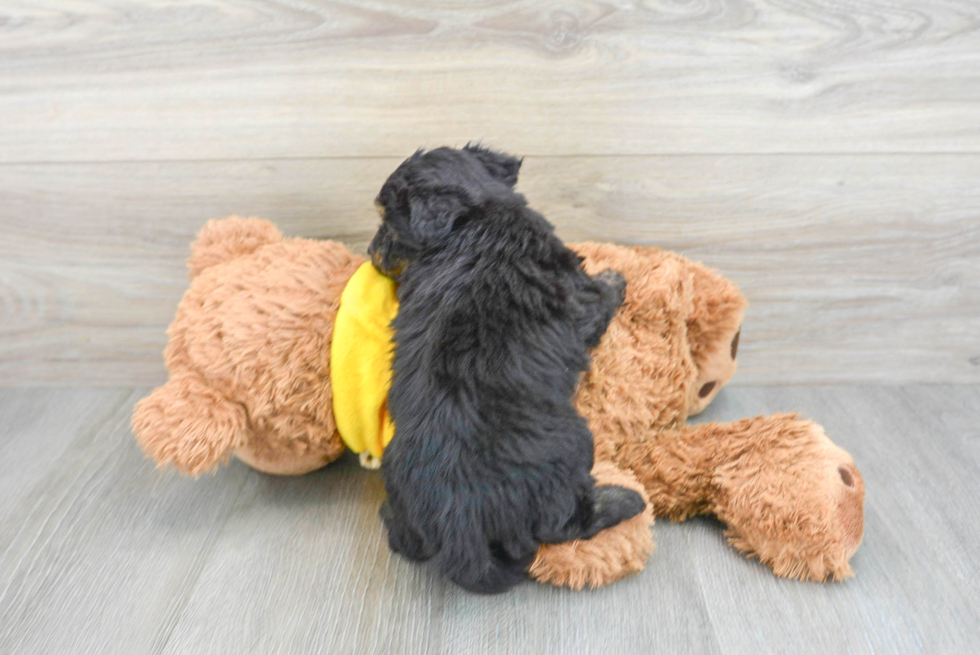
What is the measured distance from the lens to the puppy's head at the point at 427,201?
68 cm

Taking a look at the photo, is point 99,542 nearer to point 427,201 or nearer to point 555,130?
point 427,201

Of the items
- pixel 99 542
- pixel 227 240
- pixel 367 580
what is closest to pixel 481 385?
pixel 367 580

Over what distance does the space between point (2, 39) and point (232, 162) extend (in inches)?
12.8

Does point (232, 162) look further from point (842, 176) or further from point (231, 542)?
point (842, 176)

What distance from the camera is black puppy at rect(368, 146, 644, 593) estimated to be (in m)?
0.65

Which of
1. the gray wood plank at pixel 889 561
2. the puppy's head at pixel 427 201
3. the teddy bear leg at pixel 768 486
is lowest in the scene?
the gray wood plank at pixel 889 561

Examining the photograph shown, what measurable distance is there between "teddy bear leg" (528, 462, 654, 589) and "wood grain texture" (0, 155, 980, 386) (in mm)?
433

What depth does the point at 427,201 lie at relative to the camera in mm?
683

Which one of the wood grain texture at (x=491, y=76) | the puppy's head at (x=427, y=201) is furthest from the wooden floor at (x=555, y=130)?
the puppy's head at (x=427, y=201)

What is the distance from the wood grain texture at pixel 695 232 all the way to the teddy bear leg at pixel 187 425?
13.1 inches

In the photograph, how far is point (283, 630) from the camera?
27.6 inches

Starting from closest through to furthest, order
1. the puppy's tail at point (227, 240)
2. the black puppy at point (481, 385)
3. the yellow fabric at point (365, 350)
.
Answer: the black puppy at point (481, 385) → the yellow fabric at point (365, 350) → the puppy's tail at point (227, 240)

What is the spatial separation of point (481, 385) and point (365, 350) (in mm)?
166

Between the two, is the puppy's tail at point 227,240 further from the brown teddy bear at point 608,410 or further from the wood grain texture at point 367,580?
the wood grain texture at point 367,580
